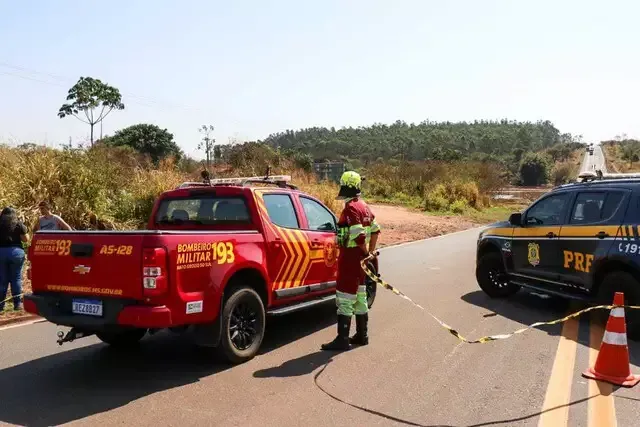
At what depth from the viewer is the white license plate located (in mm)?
5160

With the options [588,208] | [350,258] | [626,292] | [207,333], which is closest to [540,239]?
[588,208]

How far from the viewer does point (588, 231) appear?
7484 mm

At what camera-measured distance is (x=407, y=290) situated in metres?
10.1

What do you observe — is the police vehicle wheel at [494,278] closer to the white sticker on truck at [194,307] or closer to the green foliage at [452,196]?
the white sticker on truck at [194,307]

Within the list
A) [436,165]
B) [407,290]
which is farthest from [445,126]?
[407,290]

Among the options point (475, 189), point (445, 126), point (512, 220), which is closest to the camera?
point (512, 220)

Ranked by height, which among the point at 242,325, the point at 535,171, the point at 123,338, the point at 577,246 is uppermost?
the point at 535,171

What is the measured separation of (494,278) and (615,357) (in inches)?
165

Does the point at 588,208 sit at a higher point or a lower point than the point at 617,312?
higher

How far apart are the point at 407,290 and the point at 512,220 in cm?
221

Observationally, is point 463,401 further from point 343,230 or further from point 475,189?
point 475,189

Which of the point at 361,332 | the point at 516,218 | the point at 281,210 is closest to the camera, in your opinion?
the point at 361,332

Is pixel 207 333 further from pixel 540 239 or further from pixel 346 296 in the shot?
pixel 540 239

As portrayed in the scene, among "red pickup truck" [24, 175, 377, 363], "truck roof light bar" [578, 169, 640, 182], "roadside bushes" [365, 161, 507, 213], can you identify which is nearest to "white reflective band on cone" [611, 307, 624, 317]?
"truck roof light bar" [578, 169, 640, 182]
